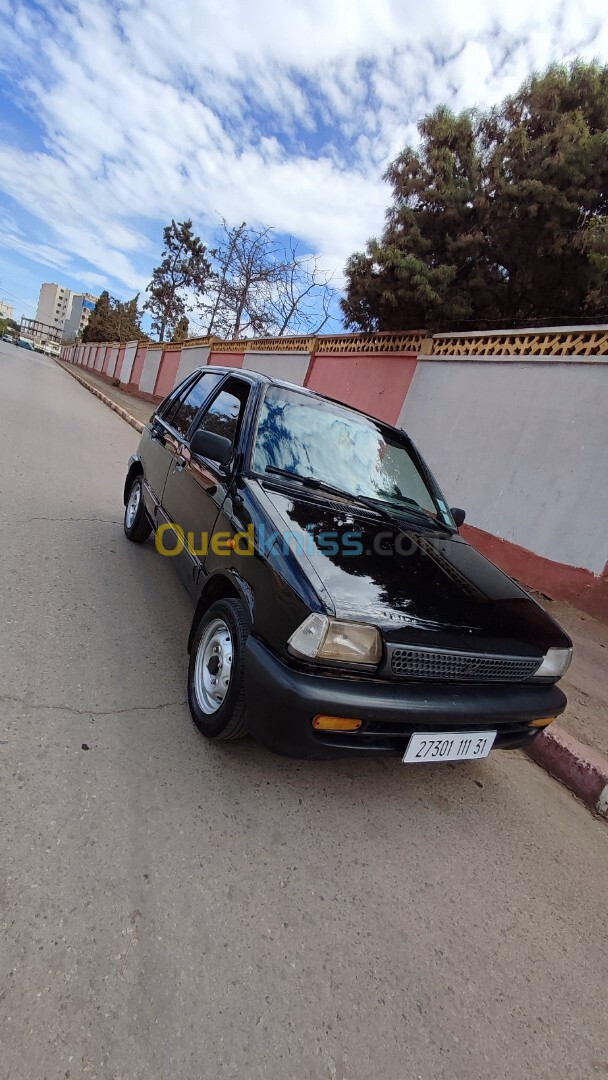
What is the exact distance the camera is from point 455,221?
8.87 m

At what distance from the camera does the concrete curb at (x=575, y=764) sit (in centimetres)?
279

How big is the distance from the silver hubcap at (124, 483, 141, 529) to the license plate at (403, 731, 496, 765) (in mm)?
3454

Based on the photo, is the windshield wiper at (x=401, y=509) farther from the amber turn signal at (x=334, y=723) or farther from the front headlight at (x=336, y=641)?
the amber turn signal at (x=334, y=723)

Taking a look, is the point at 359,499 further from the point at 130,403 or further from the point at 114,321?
the point at 114,321

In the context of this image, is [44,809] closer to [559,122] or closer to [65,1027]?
[65,1027]

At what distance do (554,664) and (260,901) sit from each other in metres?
1.56

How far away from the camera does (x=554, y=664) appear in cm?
233

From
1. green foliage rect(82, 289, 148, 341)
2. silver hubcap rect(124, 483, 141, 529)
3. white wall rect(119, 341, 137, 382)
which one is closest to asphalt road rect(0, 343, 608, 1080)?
silver hubcap rect(124, 483, 141, 529)

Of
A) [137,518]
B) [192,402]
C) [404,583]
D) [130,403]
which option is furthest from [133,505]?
[130,403]

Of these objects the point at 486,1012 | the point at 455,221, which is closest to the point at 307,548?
the point at 486,1012

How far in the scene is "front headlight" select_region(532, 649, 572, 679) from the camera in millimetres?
2291

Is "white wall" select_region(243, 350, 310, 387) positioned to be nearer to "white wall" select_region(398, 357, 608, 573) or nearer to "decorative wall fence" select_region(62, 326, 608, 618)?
"decorative wall fence" select_region(62, 326, 608, 618)

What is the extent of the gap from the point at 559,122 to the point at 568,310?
9.02ft
